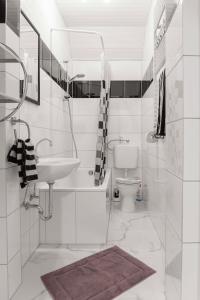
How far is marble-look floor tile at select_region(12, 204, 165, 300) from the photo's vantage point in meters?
1.59

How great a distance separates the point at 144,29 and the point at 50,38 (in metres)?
1.58

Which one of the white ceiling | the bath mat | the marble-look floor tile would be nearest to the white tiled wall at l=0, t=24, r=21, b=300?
the marble-look floor tile

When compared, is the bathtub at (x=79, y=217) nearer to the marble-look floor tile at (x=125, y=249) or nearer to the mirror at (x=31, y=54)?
the marble-look floor tile at (x=125, y=249)

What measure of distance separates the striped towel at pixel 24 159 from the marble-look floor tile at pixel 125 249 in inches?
28.6

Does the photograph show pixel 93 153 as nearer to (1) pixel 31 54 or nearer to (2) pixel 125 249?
(2) pixel 125 249

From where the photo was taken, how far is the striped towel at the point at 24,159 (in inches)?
60.5

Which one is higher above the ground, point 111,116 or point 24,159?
point 111,116

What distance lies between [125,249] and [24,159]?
1275 millimetres

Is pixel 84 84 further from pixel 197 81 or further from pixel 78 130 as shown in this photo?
pixel 197 81

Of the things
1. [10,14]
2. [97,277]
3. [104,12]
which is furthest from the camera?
[104,12]

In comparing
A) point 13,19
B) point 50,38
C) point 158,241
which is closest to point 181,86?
point 13,19

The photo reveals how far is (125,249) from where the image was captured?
2.21 m

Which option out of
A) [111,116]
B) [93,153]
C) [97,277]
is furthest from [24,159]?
[111,116]

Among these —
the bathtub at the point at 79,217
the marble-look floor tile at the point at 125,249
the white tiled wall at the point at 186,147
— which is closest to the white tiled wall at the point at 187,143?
the white tiled wall at the point at 186,147
